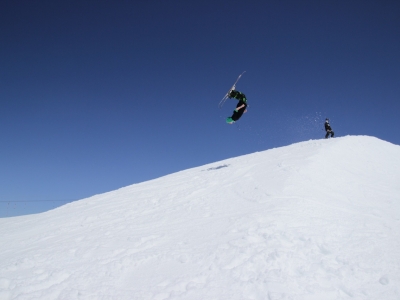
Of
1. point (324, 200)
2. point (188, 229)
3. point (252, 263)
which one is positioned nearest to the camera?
point (252, 263)

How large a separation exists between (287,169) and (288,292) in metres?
6.59

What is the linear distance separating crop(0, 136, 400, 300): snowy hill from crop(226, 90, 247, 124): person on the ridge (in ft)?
14.7

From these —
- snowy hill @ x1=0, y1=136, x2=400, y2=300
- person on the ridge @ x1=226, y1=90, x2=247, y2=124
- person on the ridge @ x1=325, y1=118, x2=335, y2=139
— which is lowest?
snowy hill @ x1=0, y1=136, x2=400, y2=300

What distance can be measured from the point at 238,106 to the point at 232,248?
338 inches

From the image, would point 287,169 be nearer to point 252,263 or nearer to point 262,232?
point 262,232

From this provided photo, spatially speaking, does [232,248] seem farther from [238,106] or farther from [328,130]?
[328,130]

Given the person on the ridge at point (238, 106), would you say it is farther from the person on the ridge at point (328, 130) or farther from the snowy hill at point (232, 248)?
the person on the ridge at point (328, 130)

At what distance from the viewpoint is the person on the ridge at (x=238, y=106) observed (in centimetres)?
1219

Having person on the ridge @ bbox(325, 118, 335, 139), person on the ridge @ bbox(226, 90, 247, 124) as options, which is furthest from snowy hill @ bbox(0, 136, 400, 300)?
person on the ridge @ bbox(325, 118, 335, 139)

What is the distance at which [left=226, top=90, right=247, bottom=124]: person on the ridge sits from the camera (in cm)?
1219

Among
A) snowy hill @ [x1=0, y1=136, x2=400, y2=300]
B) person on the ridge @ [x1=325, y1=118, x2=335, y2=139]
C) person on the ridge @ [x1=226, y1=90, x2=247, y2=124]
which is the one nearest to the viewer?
snowy hill @ [x1=0, y1=136, x2=400, y2=300]

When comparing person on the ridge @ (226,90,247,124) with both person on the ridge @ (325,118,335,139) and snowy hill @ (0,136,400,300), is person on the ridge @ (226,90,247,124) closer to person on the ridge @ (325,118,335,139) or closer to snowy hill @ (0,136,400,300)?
snowy hill @ (0,136,400,300)

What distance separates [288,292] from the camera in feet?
11.8

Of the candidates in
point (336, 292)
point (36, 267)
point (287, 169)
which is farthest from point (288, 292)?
point (287, 169)
